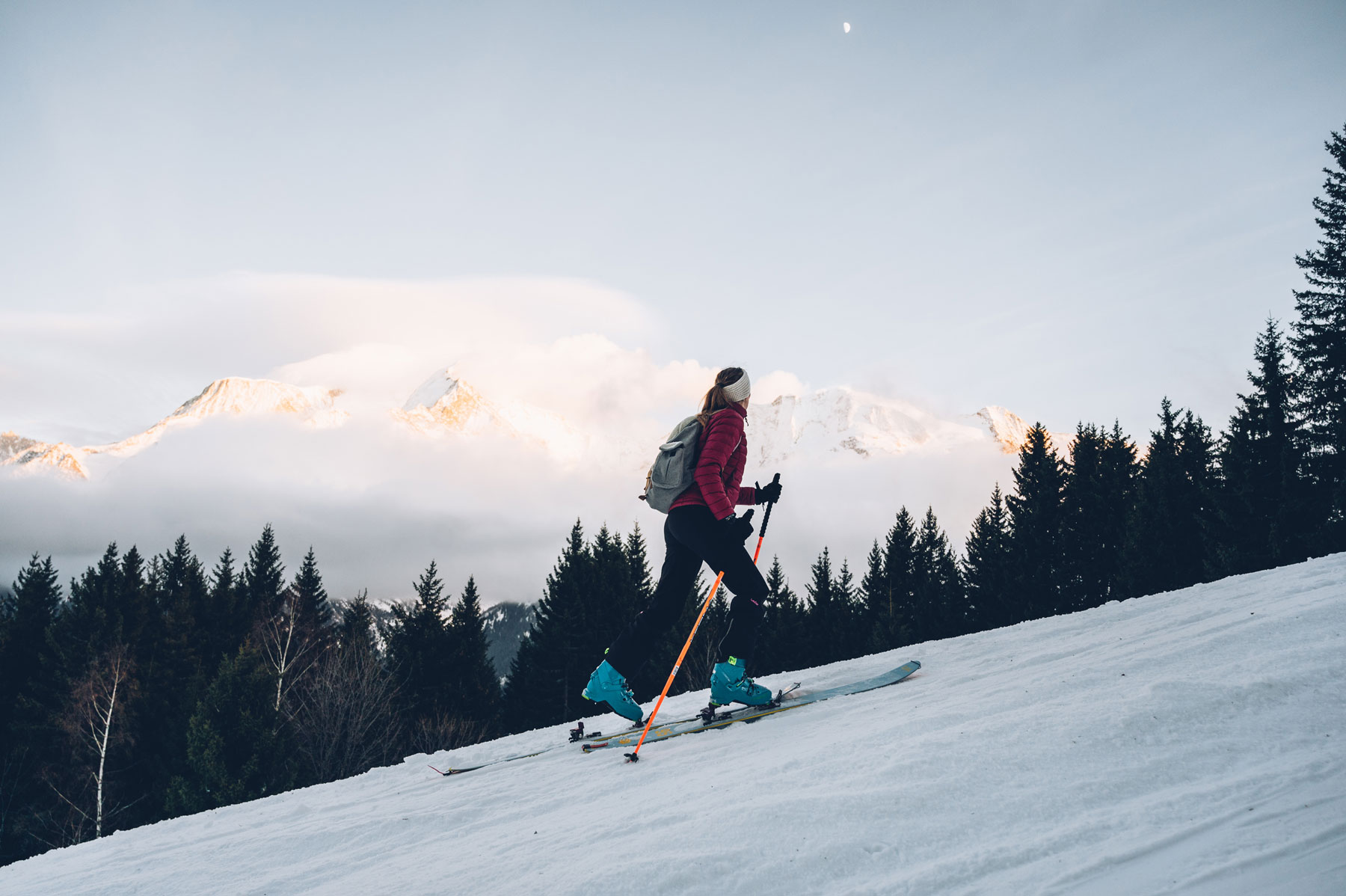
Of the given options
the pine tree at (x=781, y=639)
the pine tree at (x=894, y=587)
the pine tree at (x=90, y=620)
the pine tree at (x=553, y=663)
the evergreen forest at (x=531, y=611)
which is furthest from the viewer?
the pine tree at (x=781, y=639)

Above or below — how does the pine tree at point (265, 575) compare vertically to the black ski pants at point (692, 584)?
above

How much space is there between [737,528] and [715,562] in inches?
12.1

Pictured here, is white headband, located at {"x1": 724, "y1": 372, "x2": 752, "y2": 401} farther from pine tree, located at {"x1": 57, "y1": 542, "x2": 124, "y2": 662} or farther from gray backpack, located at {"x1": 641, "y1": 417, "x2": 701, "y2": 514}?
pine tree, located at {"x1": 57, "y1": 542, "x2": 124, "y2": 662}

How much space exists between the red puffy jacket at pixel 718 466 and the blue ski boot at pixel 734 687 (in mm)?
1193

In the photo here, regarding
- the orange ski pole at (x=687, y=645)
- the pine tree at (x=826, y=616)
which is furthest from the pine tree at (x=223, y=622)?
the orange ski pole at (x=687, y=645)

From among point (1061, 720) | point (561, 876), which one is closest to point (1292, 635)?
point (1061, 720)

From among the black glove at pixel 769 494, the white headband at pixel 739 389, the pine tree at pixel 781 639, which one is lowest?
the pine tree at pixel 781 639

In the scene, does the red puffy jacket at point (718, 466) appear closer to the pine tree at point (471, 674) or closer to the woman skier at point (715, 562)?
the woman skier at point (715, 562)

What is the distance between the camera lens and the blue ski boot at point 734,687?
520 cm

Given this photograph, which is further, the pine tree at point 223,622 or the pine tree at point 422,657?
the pine tree at point 223,622

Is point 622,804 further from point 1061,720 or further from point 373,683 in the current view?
point 373,683

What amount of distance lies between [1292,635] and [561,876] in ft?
12.3

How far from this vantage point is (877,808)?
8.46ft

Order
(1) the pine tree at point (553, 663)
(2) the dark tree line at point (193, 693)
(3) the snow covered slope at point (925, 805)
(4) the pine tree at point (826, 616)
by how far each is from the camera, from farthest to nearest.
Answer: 1. (4) the pine tree at point (826, 616)
2. (1) the pine tree at point (553, 663)
3. (2) the dark tree line at point (193, 693)
4. (3) the snow covered slope at point (925, 805)
